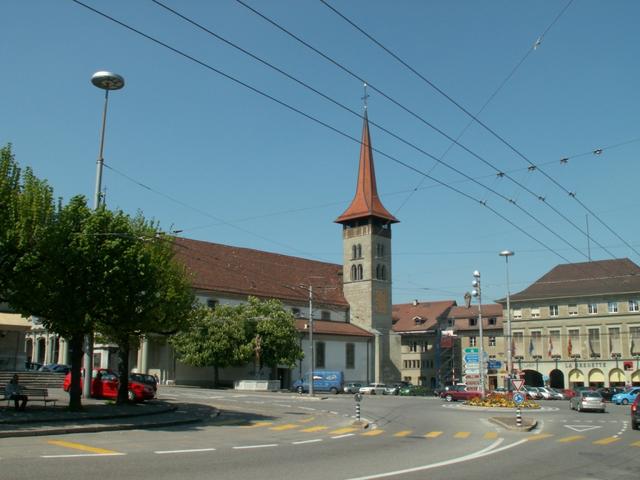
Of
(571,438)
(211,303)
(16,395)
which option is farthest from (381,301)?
(16,395)

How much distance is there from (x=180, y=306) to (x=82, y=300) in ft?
24.3

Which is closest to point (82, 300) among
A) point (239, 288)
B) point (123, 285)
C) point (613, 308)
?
point (123, 285)

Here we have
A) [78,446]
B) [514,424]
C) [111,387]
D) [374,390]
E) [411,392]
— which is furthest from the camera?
[374,390]

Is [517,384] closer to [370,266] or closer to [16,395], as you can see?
[16,395]

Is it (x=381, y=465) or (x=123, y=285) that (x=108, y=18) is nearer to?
(x=381, y=465)

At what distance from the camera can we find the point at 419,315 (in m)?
105

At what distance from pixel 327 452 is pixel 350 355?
6391 cm

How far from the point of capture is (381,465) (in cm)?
1455

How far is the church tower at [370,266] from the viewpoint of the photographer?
8412 cm

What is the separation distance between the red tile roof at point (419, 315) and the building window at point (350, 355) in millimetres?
22993

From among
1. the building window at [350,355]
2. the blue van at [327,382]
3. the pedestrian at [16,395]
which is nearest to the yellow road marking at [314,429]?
the pedestrian at [16,395]

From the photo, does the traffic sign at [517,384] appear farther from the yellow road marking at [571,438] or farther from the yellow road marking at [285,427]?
the yellow road marking at [285,427]

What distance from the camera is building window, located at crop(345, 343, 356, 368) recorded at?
262 feet

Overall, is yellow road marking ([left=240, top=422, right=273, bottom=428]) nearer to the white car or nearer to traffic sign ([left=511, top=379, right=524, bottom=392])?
traffic sign ([left=511, top=379, right=524, bottom=392])
